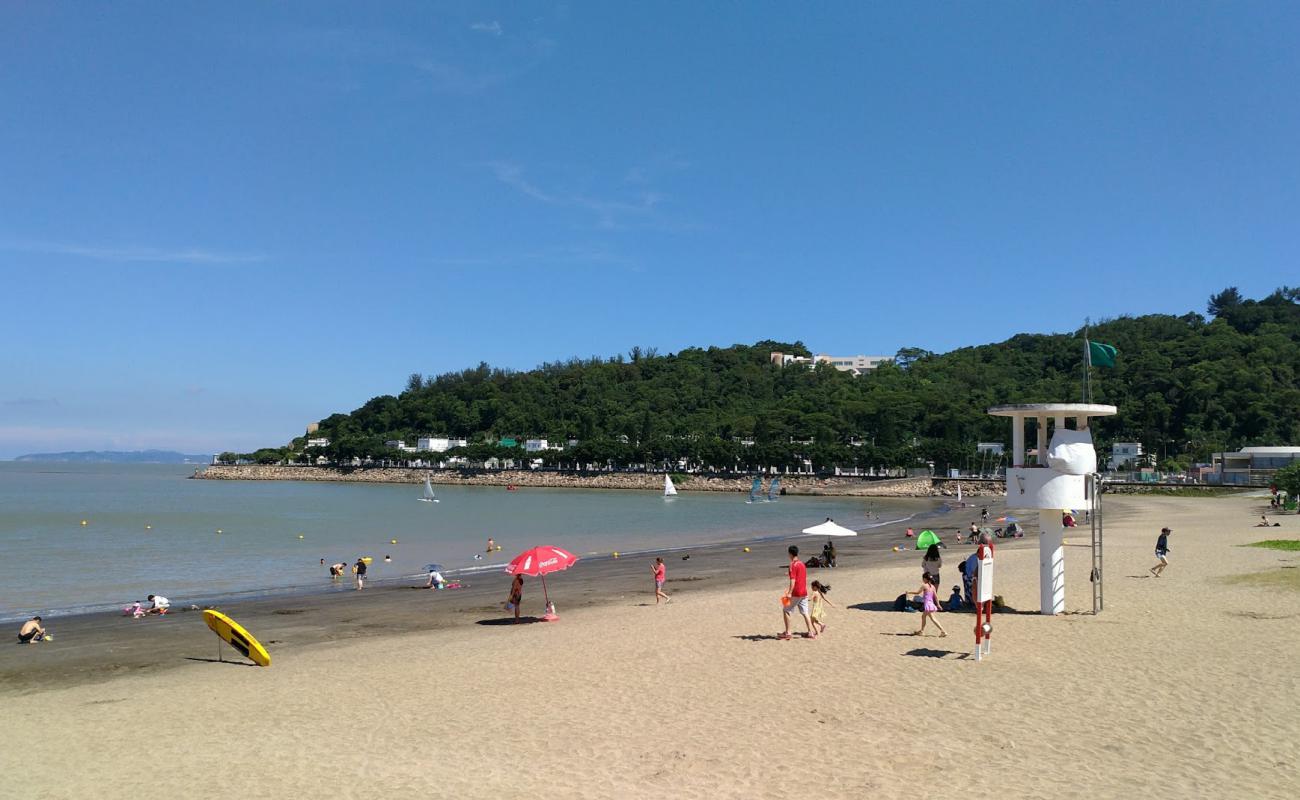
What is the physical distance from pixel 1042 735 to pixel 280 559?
32.5m

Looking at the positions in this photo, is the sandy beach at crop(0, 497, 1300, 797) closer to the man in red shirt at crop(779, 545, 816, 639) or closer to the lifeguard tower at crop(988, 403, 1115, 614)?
the man in red shirt at crop(779, 545, 816, 639)

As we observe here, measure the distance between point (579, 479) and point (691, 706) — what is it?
139220mm

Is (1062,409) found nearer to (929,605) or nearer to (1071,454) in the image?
(1071,454)

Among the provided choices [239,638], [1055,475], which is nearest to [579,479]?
[239,638]

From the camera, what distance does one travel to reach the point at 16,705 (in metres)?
12.1

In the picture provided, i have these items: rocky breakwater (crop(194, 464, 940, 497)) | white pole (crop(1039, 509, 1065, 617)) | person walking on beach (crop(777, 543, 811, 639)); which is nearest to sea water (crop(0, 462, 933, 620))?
person walking on beach (crop(777, 543, 811, 639))

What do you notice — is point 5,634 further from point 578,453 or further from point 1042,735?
point 578,453

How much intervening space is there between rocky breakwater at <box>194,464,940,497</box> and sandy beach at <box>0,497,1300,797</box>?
9694 centimetres

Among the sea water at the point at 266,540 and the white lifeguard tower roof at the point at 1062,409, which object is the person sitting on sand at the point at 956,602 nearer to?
the white lifeguard tower roof at the point at 1062,409

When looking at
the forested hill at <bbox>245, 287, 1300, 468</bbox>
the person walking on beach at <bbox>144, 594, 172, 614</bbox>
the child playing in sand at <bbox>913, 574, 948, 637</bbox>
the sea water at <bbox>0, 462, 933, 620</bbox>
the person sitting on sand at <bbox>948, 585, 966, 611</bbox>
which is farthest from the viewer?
the forested hill at <bbox>245, 287, 1300, 468</bbox>

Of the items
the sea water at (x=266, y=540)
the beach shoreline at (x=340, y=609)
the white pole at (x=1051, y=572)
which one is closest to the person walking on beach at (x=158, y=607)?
the beach shoreline at (x=340, y=609)

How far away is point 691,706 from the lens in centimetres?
1066

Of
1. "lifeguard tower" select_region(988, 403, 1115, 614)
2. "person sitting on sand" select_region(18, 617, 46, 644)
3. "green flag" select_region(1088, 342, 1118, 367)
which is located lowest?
"person sitting on sand" select_region(18, 617, 46, 644)

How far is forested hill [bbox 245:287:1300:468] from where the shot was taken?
116 meters
